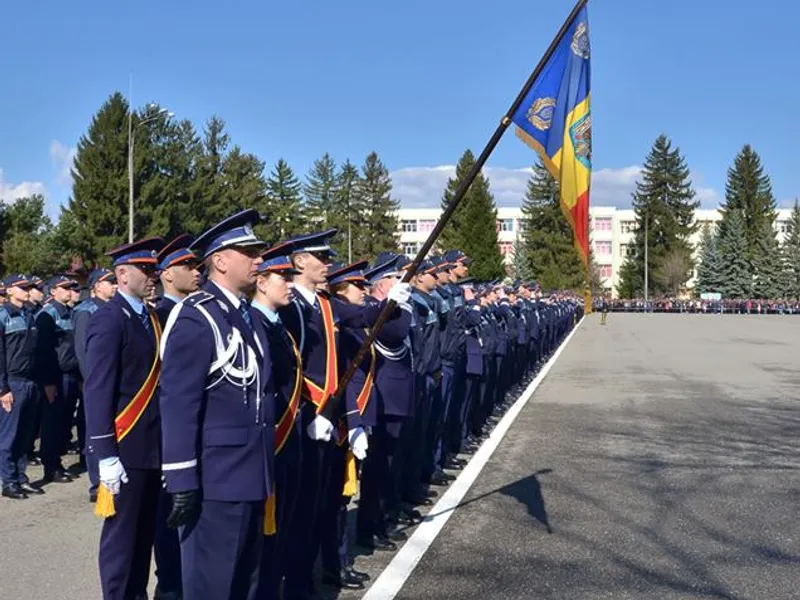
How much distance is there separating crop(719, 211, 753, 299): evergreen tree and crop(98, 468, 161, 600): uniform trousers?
304ft

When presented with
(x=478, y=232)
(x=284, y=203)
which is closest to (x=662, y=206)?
(x=478, y=232)

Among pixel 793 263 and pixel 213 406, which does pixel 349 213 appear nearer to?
pixel 793 263

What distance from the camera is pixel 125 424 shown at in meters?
4.43

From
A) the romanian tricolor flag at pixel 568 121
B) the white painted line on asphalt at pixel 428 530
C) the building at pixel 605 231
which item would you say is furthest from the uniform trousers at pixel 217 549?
the building at pixel 605 231

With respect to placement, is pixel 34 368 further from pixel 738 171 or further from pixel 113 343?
pixel 738 171

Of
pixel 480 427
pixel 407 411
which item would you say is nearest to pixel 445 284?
pixel 480 427

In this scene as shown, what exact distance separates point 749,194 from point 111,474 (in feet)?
345

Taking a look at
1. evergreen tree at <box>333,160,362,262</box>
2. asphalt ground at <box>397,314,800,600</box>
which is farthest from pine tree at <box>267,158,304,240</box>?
asphalt ground at <box>397,314,800,600</box>

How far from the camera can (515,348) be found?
1448 centimetres

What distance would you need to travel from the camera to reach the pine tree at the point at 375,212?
292 feet

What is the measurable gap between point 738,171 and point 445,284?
101 metres

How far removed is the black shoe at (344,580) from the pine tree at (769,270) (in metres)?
92.2

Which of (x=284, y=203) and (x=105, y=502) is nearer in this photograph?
(x=105, y=502)

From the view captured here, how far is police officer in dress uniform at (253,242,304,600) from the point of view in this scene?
4.06 meters
